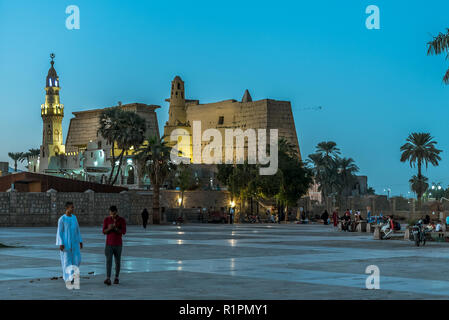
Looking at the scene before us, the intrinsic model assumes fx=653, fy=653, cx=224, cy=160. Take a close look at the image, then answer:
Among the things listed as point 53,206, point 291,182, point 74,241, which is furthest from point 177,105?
point 74,241

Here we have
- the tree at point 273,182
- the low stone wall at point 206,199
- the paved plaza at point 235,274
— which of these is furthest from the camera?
the low stone wall at point 206,199

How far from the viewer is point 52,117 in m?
115

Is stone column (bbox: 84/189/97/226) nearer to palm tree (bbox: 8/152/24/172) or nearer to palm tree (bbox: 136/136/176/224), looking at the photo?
palm tree (bbox: 136/136/176/224)

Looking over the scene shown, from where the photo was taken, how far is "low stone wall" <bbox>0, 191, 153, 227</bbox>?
1684 inches

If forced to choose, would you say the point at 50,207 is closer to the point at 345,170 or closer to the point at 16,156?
the point at 345,170

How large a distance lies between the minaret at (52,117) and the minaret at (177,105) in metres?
25.4


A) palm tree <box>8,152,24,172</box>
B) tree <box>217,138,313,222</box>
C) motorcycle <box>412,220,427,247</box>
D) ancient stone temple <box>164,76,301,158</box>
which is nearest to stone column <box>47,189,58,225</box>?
tree <box>217,138,313,222</box>

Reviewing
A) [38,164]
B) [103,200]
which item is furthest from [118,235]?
[38,164]

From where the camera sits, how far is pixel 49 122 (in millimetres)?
116500

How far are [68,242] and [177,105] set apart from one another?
408ft

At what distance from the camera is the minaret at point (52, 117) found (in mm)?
113188

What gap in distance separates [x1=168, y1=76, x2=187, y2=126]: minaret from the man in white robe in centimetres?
12259

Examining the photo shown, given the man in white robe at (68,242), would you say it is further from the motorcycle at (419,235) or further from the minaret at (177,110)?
the minaret at (177,110)

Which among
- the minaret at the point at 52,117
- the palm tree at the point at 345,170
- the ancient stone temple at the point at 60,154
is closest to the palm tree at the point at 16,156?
the ancient stone temple at the point at 60,154
